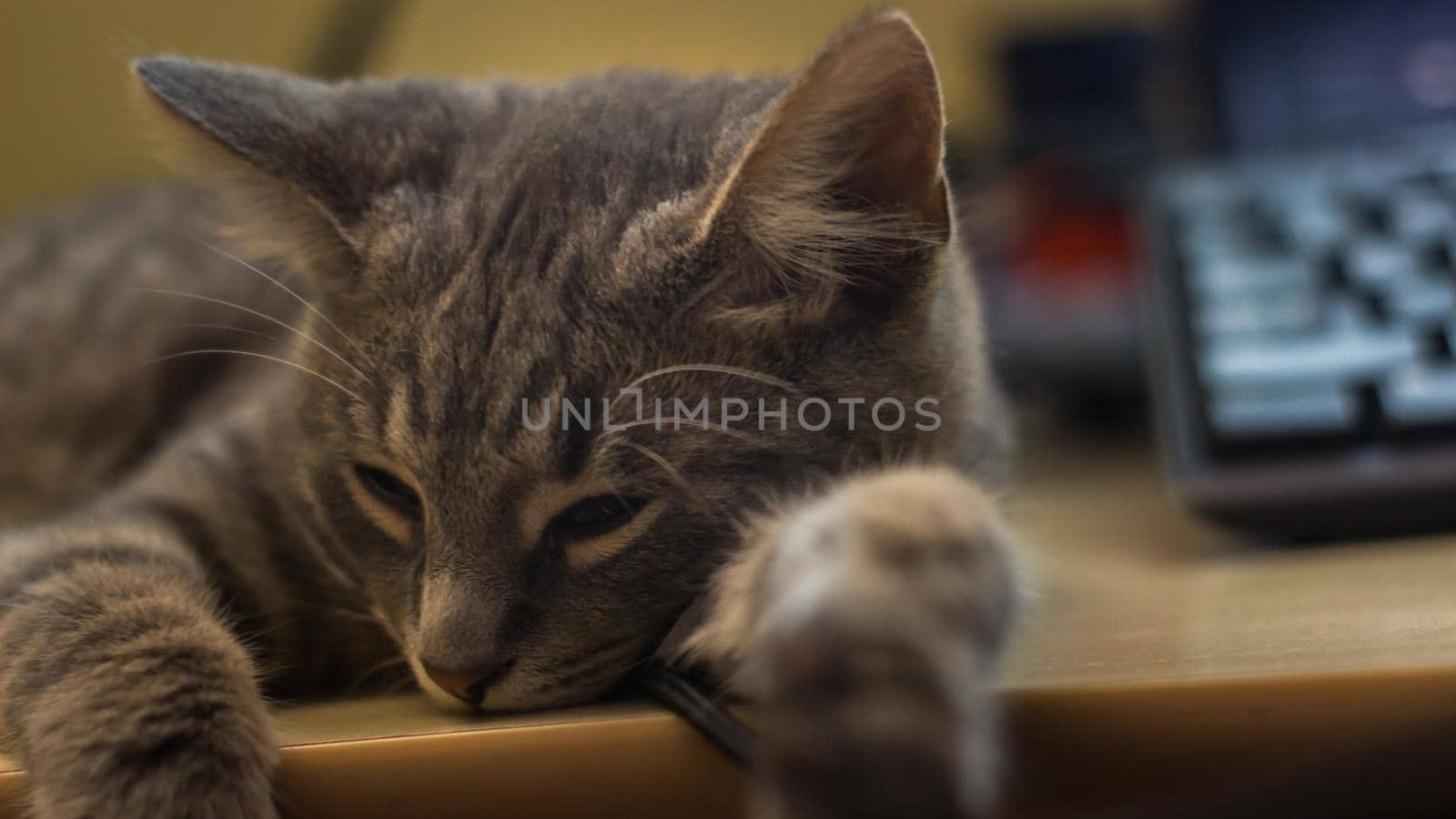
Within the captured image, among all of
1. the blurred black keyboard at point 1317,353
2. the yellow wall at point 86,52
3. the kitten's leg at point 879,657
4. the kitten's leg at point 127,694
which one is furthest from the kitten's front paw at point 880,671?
the yellow wall at point 86,52

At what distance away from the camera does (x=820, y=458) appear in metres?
0.69

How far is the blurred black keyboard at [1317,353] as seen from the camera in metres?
0.83

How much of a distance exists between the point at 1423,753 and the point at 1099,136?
3.99ft

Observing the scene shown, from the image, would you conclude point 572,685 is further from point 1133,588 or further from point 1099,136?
A: point 1099,136

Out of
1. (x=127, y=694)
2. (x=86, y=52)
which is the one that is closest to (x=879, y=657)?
(x=127, y=694)

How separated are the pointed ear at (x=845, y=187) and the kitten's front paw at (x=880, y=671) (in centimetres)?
23

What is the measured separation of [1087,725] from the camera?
447 millimetres

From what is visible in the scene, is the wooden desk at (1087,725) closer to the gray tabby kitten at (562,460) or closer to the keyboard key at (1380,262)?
the gray tabby kitten at (562,460)

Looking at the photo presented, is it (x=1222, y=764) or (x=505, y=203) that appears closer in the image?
(x=1222, y=764)

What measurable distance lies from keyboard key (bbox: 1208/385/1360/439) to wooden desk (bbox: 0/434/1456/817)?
0.22 metres

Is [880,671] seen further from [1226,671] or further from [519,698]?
[519,698]

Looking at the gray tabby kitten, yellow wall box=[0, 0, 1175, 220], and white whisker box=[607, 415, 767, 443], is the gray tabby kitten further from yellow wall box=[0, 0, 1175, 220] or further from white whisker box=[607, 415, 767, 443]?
yellow wall box=[0, 0, 1175, 220]

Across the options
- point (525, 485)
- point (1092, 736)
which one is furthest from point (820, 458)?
point (1092, 736)

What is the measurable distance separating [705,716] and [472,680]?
193mm
